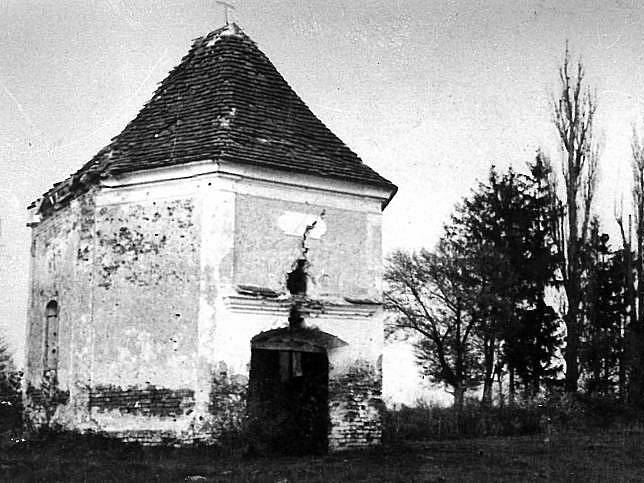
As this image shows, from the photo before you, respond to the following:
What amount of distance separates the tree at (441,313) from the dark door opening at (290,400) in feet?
48.1

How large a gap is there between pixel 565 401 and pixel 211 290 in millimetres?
15011

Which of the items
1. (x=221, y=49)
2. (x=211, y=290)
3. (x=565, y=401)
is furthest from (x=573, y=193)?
(x=211, y=290)

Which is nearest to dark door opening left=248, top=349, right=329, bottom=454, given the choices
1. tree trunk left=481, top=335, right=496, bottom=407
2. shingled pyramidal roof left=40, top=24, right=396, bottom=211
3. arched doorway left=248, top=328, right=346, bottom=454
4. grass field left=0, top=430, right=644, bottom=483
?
arched doorway left=248, top=328, right=346, bottom=454

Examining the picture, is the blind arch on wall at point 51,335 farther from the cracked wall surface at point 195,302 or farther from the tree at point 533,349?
the tree at point 533,349

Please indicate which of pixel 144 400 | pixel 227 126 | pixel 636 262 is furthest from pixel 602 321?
pixel 144 400

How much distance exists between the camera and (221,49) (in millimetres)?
17797

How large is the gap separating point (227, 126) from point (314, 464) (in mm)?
5802

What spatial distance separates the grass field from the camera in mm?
12641

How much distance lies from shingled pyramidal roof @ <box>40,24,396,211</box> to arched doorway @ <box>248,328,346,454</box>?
294 cm

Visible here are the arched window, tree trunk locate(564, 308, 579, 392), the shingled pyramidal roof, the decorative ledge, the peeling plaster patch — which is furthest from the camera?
tree trunk locate(564, 308, 579, 392)

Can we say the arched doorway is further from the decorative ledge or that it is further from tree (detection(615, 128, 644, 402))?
tree (detection(615, 128, 644, 402))

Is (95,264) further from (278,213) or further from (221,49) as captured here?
(221,49)

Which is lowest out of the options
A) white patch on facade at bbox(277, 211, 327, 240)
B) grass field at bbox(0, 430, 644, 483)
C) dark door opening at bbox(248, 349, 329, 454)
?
grass field at bbox(0, 430, 644, 483)

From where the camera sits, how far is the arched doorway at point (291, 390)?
1598 centimetres
